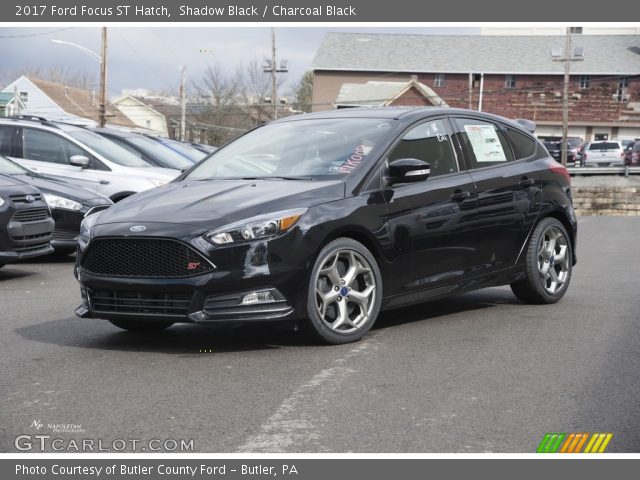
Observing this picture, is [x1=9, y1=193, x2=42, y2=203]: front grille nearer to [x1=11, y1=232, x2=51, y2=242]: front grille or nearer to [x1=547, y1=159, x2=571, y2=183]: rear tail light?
[x1=11, y1=232, x2=51, y2=242]: front grille

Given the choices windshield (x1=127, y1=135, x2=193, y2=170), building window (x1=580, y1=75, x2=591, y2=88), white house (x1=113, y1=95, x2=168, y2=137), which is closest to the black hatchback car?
windshield (x1=127, y1=135, x2=193, y2=170)

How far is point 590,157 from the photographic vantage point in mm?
56031

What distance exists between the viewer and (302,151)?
768 cm

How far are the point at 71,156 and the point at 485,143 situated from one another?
798cm

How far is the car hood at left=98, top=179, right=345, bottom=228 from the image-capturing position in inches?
259

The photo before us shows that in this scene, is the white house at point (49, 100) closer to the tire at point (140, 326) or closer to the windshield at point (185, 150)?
the windshield at point (185, 150)

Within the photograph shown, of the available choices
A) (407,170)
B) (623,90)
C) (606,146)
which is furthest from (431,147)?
(623,90)

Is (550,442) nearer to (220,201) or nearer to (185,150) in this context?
(220,201)

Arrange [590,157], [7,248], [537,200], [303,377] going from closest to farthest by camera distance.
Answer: [303,377], [537,200], [7,248], [590,157]

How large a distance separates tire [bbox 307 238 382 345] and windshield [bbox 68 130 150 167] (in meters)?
8.73

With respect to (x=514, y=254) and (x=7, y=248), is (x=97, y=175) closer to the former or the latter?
(x=7, y=248)

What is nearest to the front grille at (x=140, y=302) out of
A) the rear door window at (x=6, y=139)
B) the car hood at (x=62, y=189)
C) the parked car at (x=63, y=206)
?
the parked car at (x=63, y=206)

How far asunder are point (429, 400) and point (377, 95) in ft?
230

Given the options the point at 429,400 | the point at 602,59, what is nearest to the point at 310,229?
the point at 429,400
